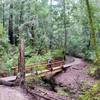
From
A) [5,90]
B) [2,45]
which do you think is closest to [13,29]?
[2,45]

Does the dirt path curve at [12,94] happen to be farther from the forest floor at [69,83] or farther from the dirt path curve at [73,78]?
the dirt path curve at [73,78]

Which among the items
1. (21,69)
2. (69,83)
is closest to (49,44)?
(69,83)

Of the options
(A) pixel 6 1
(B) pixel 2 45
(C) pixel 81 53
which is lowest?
(C) pixel 81 53

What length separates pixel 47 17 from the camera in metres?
36.0

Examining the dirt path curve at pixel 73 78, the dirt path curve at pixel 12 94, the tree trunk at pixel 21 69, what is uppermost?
the tree trunk at pixel 21 69

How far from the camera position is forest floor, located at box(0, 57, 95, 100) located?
13697 millimetres

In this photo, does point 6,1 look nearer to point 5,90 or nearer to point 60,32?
point 60,32

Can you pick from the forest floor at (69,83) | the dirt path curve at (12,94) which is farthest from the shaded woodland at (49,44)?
the dirt path curve at (12,94)

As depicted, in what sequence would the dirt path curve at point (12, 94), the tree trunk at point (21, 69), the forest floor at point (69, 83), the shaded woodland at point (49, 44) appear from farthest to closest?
1. the shaded woodland at point (49, 44)
2. the tree trunk at point (21, 69)
3. the forest floor at point (69, 83)
4. the dirt path curve at point (12, 94)

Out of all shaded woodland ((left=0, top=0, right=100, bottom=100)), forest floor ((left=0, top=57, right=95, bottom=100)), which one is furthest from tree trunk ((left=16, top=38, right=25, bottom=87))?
shaded woodland ((left=0, top=0, right=100, bottom=100))

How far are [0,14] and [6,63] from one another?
17.5m

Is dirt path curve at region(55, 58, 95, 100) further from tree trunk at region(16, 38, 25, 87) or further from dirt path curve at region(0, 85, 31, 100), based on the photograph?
dirt path curve at region(0, 85, 31, 100)

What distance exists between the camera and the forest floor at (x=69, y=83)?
1370 centimetres

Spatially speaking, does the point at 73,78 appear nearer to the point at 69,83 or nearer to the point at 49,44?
the point at 69,83
